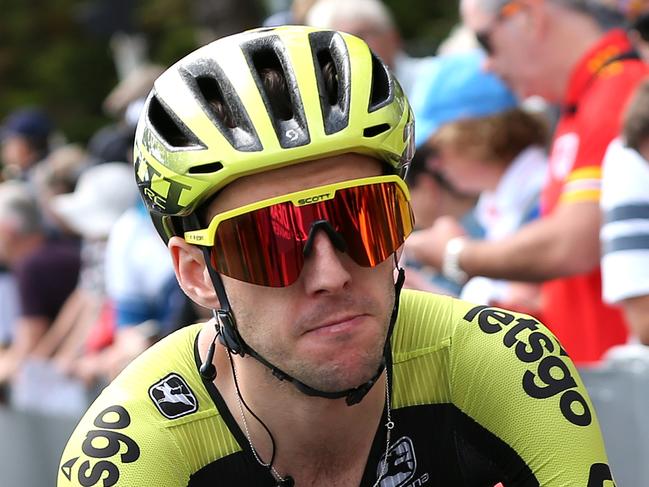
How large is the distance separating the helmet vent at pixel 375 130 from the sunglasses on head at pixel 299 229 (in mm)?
100

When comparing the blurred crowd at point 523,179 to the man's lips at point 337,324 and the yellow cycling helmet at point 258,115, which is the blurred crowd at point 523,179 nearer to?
the yellow cycling helmet at point 258,115

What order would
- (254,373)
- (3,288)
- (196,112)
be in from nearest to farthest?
(196,112)
(254,373)
(3,288)

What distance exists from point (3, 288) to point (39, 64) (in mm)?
22099

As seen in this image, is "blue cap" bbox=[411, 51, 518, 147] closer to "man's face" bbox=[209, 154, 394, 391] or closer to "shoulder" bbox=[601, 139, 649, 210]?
"shoulder" bbox=[601, 139, 649, 210]

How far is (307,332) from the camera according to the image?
2.90 meters

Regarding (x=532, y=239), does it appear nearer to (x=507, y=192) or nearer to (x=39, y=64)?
(x=507, y=192)

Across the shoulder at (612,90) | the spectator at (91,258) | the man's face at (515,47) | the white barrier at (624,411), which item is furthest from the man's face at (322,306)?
the spectator at (91,258)

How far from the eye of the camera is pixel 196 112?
2982 millimetres

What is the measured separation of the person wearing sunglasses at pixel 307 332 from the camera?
2883mm

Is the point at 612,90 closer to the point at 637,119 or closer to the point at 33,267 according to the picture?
the point at 637,119

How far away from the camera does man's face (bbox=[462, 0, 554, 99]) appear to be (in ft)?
17.8

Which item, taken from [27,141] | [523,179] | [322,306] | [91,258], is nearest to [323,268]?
[322,306]

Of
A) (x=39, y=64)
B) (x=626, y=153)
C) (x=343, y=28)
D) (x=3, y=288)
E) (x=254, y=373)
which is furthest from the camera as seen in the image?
(x=39, y=64)

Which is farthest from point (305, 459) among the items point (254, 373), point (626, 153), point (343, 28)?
point (343, 28)
